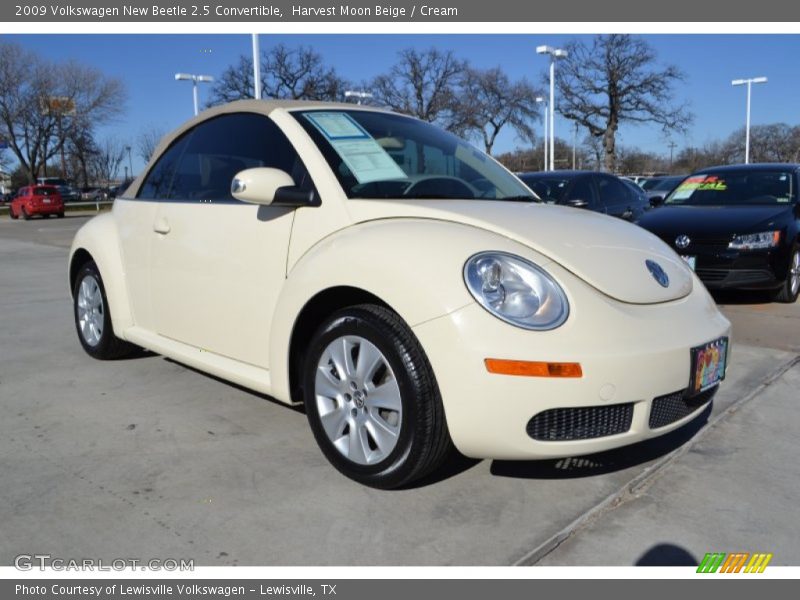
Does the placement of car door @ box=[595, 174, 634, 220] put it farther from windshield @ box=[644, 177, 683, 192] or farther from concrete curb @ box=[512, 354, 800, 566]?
windshield @ box=[644, 177, 683, 192]

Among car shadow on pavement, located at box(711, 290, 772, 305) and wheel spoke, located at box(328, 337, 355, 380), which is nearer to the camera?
wheel spoke, located at box(328, 337, 355, 380)

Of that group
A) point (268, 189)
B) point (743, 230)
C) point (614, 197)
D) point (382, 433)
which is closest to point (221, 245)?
point (268, 189)

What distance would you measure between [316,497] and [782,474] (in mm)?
1927

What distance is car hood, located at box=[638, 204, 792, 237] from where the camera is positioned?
6680 mm

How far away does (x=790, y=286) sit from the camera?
700 centimetres

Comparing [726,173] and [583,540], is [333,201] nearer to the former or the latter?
[583,540]

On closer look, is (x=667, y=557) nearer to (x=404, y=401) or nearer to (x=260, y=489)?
(x=404, y=401)

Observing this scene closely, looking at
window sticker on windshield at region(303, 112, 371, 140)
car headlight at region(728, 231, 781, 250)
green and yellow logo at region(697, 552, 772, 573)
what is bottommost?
green and yellow logo at region(697, 552, 772, 573)

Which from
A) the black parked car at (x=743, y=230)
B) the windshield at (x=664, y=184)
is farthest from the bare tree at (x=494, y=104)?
the black parked car at (x=743, y=230)

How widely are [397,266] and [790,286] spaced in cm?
590

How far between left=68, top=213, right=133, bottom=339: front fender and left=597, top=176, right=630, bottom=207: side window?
5.89 meters

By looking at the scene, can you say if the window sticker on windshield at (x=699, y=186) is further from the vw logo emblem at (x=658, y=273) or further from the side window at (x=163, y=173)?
the side window at (x=163, y=173)

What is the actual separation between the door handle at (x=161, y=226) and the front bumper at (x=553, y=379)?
1.87 metres

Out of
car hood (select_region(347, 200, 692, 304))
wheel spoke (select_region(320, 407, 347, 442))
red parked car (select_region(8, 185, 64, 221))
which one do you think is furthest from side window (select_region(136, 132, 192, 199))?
→ red parked car (select_region(8, 185, 64, 221))
